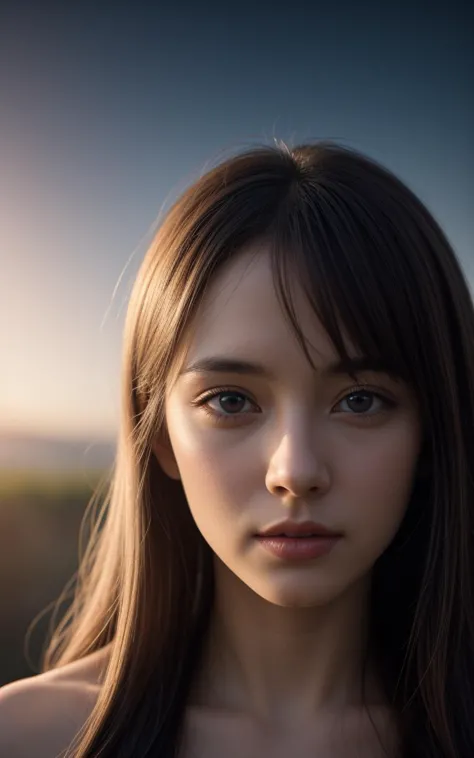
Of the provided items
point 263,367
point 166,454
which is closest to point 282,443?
point 263,367

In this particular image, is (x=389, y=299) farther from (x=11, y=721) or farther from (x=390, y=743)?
(x=11, y=721)

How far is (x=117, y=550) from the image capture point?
74.8 inches

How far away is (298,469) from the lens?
1353mm

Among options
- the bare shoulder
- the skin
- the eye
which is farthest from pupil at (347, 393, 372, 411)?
the bare shoulder

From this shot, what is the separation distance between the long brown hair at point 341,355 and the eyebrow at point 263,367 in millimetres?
16

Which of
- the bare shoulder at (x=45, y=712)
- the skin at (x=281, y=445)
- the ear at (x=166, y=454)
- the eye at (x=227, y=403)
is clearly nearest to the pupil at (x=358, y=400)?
the skin at (x=281, y=445)

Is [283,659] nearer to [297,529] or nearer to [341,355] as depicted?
[297,529]

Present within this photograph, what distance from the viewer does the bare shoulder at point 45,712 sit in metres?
1.58

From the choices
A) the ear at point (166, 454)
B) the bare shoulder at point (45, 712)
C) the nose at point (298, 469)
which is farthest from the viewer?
the ear at point (166, 454)

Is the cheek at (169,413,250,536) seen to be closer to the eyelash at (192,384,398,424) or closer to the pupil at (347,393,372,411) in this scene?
the eyelash at (192,384,398,424)

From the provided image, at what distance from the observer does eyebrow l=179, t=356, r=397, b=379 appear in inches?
56.2

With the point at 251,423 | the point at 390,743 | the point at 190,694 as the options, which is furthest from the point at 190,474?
the point at 390,743

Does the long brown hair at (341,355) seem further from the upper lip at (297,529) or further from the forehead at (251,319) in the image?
the upper lip at (297,529)

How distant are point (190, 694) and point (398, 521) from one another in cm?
52
